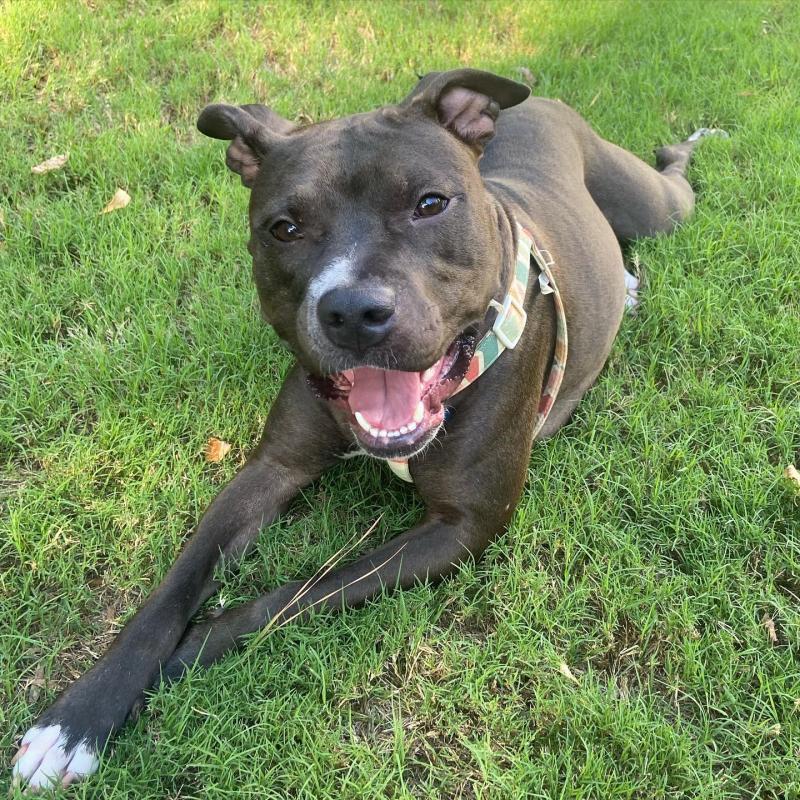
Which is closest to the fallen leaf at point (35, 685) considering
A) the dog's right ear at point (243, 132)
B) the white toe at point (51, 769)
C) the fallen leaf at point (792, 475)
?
the white toe at point (51, 769)

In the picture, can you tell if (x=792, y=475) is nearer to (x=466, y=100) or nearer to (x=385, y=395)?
(x=385, y=395)

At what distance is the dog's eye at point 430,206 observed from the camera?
107 inches

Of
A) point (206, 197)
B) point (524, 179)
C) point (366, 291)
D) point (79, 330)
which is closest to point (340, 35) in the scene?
point (206, 197)

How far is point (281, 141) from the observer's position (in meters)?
3.01

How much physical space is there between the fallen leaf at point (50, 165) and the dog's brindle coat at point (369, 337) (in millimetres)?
1953

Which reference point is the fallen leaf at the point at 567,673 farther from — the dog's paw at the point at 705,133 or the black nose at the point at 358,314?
the dog's paw at the point at 705,133

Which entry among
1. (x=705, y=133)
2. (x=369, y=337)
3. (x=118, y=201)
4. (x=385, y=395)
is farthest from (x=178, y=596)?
(x=705, y=133)

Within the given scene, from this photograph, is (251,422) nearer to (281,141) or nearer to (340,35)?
(281,141)

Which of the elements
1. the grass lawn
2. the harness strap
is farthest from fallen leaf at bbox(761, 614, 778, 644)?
the harness strap

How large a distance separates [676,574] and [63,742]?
2246mm

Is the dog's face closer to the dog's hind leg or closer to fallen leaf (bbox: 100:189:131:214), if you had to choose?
the dog's hind leg

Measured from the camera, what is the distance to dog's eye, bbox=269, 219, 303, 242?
9.09ft

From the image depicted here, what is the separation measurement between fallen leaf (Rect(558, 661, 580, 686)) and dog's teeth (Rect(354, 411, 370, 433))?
107 cm

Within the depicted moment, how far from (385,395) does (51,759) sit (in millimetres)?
1561
